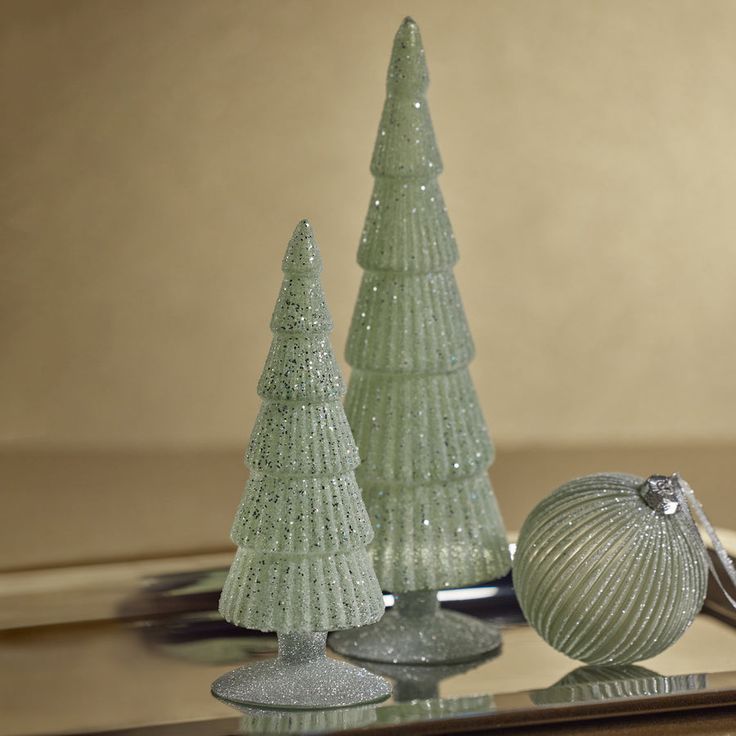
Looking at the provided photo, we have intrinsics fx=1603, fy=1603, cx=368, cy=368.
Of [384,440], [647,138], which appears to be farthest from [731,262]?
[384,440]

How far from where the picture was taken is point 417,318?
82cm

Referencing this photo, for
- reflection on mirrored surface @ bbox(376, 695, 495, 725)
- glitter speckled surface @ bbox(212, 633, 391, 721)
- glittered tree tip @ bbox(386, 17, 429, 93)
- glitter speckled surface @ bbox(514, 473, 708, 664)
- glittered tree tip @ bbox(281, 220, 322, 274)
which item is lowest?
reflection on mirrored surface @ bbox(376, 695, 495, 725)

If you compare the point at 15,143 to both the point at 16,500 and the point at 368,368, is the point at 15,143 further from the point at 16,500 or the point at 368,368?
the point at 368,368

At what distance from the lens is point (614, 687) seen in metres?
0.76

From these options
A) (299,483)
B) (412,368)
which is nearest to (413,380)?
(412,368)

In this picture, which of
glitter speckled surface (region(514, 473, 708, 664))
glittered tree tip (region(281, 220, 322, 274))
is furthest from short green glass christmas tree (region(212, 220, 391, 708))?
glitter speckled surface (region(514, 473, 708, 664))

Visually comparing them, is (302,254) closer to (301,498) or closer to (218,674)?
(301,498)

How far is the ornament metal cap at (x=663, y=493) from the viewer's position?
30.9 inches

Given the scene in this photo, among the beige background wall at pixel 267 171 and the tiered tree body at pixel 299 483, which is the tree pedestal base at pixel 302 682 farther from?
the beige background wall at pixel 267 171

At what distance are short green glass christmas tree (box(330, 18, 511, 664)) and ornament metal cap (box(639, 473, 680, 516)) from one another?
95 mm

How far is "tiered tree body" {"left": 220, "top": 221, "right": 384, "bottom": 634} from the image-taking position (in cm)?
73

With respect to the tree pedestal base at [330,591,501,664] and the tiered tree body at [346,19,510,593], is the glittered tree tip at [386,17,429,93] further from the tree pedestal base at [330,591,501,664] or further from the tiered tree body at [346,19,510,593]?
the tree pedestal base at [330,591,501,664]

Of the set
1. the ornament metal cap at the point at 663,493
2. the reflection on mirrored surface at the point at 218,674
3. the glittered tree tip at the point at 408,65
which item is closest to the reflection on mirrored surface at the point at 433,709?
the reflection on mirrored surface at the point at 218,674

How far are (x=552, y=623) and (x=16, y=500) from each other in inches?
19.3
